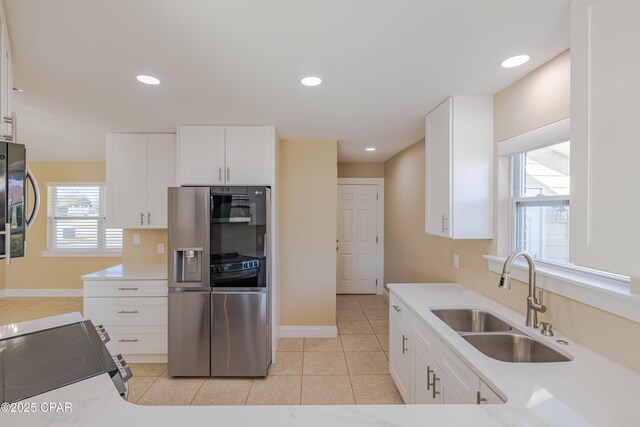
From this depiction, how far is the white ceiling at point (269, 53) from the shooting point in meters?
1.24

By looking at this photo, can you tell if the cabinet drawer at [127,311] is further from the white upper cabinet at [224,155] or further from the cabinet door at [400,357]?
the cabinet door at [400,357]

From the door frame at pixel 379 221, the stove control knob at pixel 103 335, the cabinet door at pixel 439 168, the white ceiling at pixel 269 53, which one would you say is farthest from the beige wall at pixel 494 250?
the stove control knob at pixel 103 335

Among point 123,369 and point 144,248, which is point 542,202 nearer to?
point 123,369

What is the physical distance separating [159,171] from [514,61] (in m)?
3.19

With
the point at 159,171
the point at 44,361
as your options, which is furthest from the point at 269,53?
the point at 159,171

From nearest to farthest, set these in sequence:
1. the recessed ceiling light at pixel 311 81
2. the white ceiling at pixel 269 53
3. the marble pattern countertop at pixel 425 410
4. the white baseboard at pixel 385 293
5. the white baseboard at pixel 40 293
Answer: the marble pattern countertop at pixel 425 410
the white ceiling at pixel 269 53
the recessed ceiling light at pixel 311 81
the white baseboard at pixel 385 293
the white baseboard at pixel 40 293

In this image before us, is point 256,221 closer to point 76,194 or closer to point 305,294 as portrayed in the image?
point 305,294

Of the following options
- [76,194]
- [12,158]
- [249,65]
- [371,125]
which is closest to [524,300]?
[371,125]

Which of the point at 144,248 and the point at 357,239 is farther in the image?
the point at 357,239

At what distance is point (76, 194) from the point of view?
495 centimetres

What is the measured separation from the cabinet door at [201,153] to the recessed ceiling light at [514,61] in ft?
7.65

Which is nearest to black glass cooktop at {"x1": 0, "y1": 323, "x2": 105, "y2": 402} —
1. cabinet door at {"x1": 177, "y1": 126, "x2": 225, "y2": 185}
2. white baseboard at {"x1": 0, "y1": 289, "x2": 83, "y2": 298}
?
cabinet door at {"x1": 177, "y1": 126, "x2": 225, "y2": 185}

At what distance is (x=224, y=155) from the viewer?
2859 mm

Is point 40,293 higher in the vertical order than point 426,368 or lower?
lower
